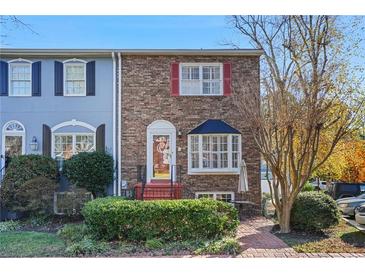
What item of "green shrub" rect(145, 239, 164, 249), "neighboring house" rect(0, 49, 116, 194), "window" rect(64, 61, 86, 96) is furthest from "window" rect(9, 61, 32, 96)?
"green shrub" rect(145, 239, 164, 249)

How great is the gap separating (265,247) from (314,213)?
64.7 inches

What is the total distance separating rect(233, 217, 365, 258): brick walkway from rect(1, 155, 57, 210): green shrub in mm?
5715

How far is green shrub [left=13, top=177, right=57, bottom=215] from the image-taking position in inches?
380

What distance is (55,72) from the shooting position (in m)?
11.1

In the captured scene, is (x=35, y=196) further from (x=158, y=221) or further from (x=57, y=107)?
(x=158, y=221)

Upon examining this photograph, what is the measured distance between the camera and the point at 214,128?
10906 millimetres

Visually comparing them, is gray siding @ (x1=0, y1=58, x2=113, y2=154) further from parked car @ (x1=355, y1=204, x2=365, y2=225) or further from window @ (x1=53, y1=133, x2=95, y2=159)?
parked car @ (x1=355, y1=204, x2=365, y2=225)

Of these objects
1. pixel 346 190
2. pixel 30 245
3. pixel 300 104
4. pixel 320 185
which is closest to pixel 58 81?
pixel 30 245

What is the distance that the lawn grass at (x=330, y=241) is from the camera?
273 inches

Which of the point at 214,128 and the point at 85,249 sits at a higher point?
the point at 214,128

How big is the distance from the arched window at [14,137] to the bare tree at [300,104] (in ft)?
22.0

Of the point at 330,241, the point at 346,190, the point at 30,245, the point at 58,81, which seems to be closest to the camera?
the point at 30,245

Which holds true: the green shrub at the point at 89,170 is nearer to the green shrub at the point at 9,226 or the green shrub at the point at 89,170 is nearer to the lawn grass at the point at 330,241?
the green shrub at the point at 9,226
